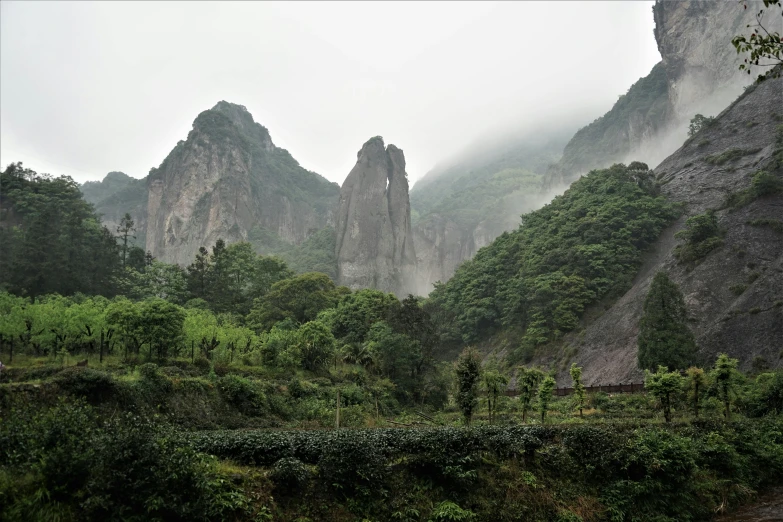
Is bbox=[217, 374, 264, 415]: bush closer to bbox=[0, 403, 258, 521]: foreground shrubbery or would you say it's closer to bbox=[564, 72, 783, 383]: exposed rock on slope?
bbox=[0, 403, 258, 521]: foreground shrubbery

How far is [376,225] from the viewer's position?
138m

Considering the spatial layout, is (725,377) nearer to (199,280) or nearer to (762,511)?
(762,511)

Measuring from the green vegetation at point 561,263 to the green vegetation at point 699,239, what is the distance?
23.8 feet

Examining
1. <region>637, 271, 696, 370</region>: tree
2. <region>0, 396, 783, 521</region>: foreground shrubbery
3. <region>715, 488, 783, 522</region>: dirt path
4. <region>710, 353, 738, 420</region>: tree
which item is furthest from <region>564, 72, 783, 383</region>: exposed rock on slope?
<region>715, 488, 783, 522</region>: dirt path

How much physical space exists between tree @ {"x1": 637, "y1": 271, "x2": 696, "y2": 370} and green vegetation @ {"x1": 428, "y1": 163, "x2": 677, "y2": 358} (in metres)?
18.1

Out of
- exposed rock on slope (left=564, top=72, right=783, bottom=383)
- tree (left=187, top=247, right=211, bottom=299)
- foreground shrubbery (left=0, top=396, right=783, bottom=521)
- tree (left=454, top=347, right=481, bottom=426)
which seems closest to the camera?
foreground shrubbery (left=0, top=396, right=783, bottom=521)

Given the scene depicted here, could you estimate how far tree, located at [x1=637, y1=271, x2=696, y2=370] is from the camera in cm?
4062

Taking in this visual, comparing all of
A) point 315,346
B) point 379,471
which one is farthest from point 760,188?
point 379,471

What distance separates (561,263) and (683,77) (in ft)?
237

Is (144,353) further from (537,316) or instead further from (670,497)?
(537,316)

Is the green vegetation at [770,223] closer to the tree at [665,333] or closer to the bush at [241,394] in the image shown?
the tree at [665,333]

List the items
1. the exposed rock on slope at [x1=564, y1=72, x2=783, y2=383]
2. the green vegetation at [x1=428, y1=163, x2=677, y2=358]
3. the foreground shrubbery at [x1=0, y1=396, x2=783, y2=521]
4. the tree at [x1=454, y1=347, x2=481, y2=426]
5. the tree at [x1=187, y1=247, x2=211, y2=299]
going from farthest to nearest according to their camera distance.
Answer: the green vegetation at [x1=428, y1=163, x2=677, y2=358] → the tree at [x1=187, y1=247, x2=211, y2=299] → the exposed rock on slope at [x1=564, y1=72, x2=783, y2=383] → the tree at [x1=454, y1=347, x2=481, y2=426] → the foreground shrubbery at [x1=0, y1=396, x2=783, y2=521]

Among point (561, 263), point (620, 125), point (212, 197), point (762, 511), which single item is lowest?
point (762, 511)

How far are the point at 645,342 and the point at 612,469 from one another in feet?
88.0
